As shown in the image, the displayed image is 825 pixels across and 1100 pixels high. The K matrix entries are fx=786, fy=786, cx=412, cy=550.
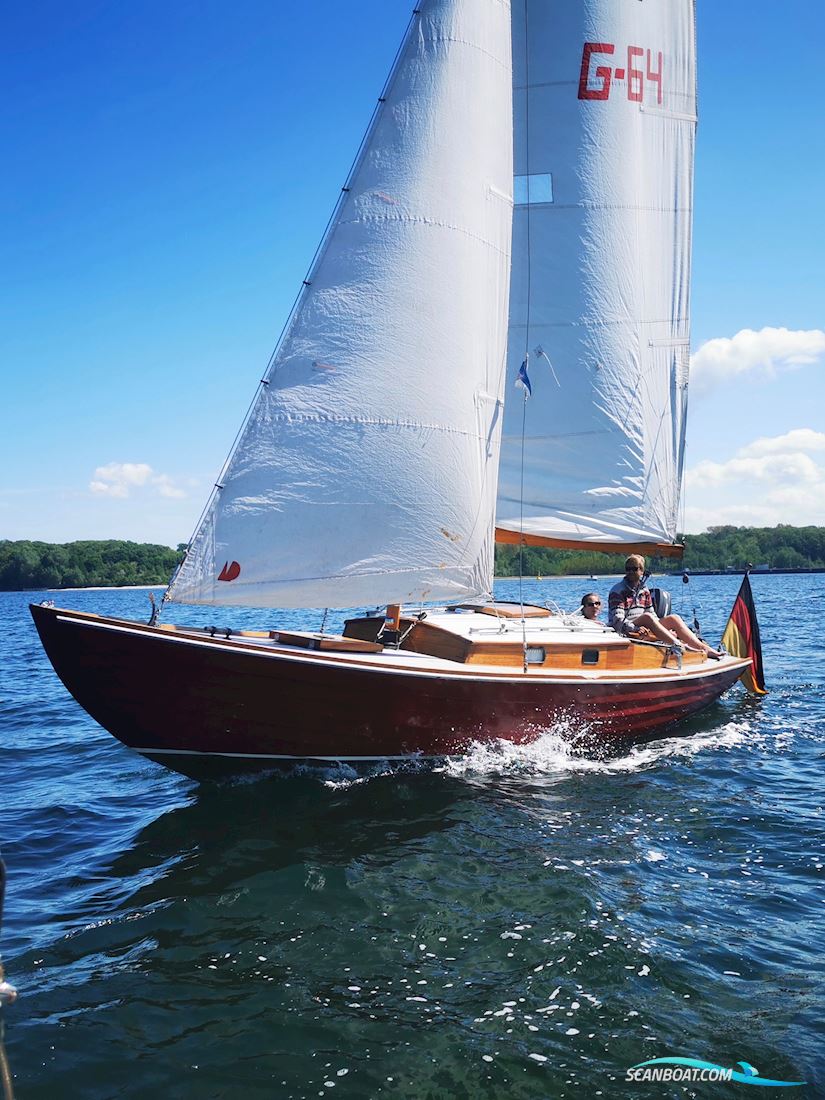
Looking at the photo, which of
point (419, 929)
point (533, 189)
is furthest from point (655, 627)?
point (419, 929)

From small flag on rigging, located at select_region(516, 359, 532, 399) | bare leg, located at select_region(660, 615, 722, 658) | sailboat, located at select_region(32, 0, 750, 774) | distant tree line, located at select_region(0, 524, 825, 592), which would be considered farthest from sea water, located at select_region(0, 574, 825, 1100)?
distant tree line, located at select_region(0, 524, 825, 592)

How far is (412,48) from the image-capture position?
32.0 ft

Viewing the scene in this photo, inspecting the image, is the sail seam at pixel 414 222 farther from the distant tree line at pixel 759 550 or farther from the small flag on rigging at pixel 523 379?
the distant tree line at pixel 759 550

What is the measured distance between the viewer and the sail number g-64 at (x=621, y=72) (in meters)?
13.2

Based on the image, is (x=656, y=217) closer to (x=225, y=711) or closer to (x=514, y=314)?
(x=514, y=314)

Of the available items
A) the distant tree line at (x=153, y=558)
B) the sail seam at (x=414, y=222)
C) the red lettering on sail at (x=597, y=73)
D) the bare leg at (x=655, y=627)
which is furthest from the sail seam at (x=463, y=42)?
the distant tree line at (x=153, y=558)

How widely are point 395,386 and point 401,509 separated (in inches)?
58.0

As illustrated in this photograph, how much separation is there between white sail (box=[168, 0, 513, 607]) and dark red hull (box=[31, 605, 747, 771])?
0.82m

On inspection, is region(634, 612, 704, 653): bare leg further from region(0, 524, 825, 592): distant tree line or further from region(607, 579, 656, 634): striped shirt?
region(0, 524, 825, 592): distant tree line

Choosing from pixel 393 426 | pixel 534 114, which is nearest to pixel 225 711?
pixel 393 426

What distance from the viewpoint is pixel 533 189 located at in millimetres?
13328

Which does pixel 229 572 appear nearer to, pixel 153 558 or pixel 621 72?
pixel 621 72

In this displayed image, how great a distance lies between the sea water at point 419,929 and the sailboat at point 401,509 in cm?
59

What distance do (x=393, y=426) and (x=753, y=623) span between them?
10788mm
